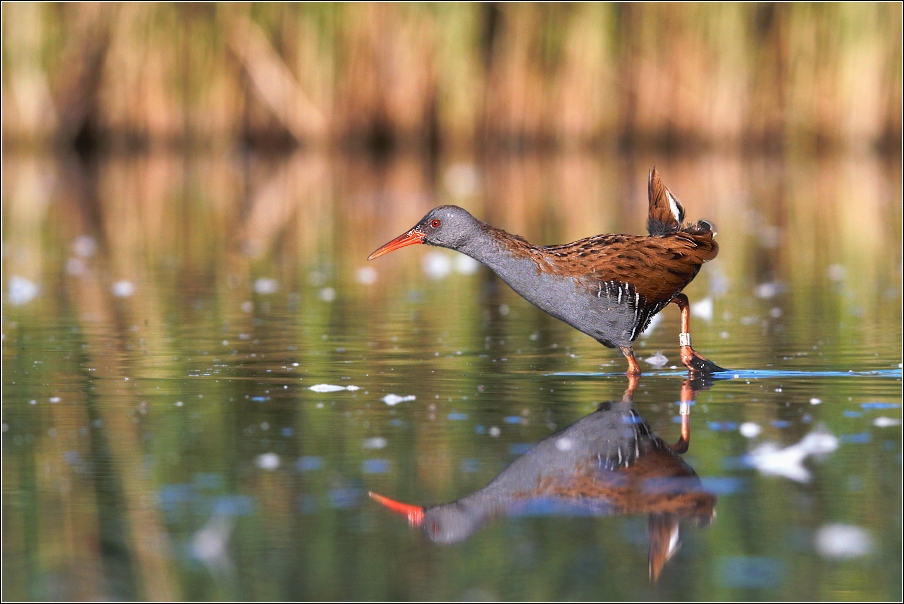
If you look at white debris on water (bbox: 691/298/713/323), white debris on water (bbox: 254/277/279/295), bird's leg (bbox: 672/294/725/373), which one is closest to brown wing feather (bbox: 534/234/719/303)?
bird's leg (bbox: 672/294/725/373)

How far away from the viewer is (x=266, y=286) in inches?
384

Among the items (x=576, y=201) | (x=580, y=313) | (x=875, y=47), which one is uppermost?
(x=875, y=47)

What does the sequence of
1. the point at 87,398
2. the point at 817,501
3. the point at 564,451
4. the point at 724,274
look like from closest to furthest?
the point at 817,501, the point at 564,451, the point at 87,398, the point at 724,274

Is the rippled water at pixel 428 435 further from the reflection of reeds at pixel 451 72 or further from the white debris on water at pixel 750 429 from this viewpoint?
the reflection of reeds at pixel 451 72

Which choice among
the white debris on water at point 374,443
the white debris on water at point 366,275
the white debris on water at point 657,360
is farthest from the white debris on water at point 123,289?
the white debris on water at point 374,443

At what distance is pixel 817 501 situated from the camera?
13.2ft

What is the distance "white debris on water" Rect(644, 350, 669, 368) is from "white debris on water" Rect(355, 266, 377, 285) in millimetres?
3492

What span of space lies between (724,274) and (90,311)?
4.33 metres

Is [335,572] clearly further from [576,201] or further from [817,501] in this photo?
[576,201]

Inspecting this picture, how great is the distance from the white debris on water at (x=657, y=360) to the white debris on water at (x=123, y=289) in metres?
3.72

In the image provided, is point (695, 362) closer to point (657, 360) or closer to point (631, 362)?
point (631, 362)

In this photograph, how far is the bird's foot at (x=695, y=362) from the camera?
20.6 ft

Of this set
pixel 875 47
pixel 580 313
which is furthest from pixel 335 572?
pixel 875 47

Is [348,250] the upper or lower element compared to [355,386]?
upper
